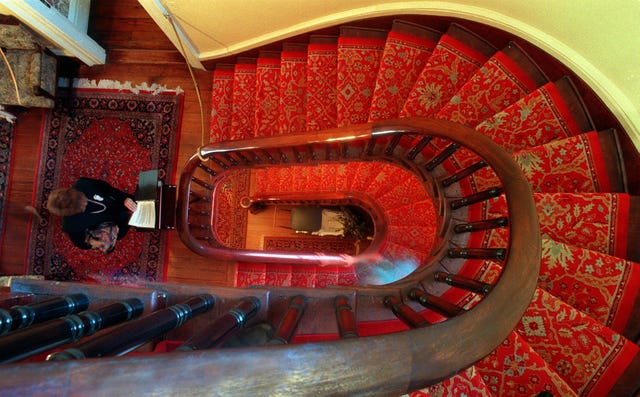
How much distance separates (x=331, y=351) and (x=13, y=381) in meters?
0.50

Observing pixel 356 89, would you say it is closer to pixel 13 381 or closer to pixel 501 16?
pixel 501 16

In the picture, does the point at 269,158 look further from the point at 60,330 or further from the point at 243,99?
the point at 60,330

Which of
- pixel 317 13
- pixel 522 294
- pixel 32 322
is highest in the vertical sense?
pixel 317 13

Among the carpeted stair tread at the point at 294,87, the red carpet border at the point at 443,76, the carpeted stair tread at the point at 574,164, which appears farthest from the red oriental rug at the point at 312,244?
the carpeted stair tread at the point at 574,164

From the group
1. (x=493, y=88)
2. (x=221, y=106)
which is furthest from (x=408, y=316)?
(x=221, y=106)

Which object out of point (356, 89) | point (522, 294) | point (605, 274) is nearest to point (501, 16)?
point (356, 89)

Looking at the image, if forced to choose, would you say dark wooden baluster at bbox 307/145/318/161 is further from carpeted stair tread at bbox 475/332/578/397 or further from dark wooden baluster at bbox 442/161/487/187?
carpeted stair tread at bbox 475/332/578/397

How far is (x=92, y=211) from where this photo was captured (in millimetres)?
2912

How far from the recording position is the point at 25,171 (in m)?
3.80

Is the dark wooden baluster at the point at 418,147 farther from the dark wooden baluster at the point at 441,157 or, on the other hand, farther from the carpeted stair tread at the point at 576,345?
the carpeted stair tread at the point at 576,345

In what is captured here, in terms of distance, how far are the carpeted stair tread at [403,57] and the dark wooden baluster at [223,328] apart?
5.33 ft

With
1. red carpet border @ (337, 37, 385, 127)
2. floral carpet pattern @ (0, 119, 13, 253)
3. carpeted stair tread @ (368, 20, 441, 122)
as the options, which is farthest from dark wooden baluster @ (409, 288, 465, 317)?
floral carpet pattern @ (0, 119, 13, 253)

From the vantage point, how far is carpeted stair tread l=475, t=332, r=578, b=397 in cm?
153

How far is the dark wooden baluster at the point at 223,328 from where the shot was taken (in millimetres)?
851
